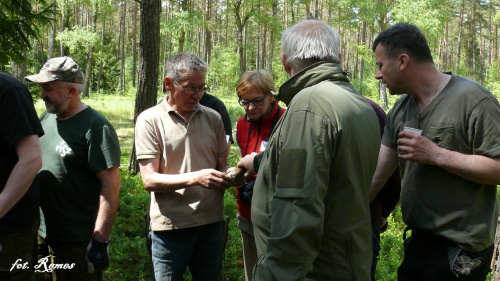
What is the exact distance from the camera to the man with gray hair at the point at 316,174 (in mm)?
1798

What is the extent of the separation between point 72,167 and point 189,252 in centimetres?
105

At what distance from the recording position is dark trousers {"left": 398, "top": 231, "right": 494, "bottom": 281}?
100.0 inches

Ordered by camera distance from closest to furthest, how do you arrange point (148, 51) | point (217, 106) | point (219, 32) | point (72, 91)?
point (72, 91), point (217, 106), point (148, 51), point (219, 32)

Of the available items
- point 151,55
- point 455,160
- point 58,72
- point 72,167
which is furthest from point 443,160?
point 151,55

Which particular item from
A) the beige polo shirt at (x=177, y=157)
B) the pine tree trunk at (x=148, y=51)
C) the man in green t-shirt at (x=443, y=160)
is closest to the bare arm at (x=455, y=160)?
the man in green t-shirt at (x=443, y=160)

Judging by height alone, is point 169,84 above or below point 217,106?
above

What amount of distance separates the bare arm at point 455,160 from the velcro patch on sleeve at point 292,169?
1.03m

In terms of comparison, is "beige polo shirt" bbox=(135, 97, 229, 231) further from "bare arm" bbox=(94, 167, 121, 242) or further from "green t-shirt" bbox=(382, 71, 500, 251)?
"green t-shirt" bbox=(382, 71, 500, 251)

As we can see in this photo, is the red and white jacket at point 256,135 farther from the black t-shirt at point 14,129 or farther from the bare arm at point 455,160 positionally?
the black t-shirt at point 14,129

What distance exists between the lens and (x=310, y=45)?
2057 mm

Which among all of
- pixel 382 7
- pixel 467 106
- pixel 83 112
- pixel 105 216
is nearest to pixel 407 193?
pixel 467 106

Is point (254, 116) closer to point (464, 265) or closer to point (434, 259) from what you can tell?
point (434, 259)

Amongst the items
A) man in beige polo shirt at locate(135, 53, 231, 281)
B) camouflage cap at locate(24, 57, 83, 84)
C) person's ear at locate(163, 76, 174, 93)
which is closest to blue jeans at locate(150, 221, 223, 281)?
man in beige polo shirt at locate(135, 53, 231, 281)

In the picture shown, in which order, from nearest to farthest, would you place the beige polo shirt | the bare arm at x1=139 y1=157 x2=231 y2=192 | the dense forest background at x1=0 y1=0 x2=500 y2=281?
the bare arm at x1=139 y1=157 x2=231 y2=192 → the beige polo shirt → the dense forest background at x1=0 y1=0 x2=500 y2=281
